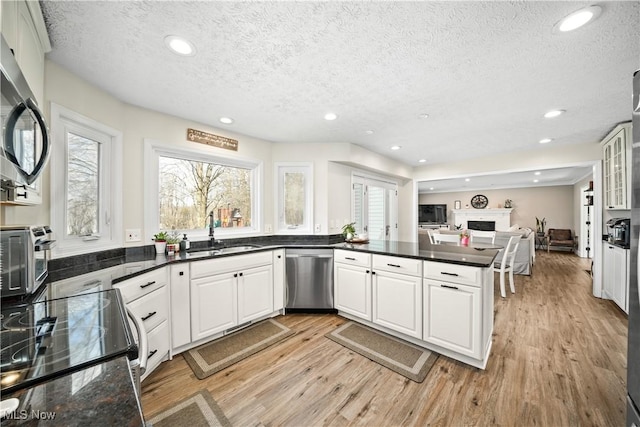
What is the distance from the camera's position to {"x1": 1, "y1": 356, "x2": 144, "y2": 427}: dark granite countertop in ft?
1.44

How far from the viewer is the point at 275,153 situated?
11.5 feet

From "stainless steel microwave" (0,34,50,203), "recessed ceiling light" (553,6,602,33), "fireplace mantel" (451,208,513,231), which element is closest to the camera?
"stainless steel microwave" (0,34,50,203)

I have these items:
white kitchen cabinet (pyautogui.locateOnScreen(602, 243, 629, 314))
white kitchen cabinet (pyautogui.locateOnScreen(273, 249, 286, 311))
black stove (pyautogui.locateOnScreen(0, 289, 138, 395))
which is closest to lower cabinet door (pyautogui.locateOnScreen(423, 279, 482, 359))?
white kitchen cabinet (pyautogui.locateOnScreen(273, 249, 286, 311))

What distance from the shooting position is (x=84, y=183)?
2064mm

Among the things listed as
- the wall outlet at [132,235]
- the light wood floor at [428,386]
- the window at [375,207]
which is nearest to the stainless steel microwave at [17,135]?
the wall outlet at [132,235]

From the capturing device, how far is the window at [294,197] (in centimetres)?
350

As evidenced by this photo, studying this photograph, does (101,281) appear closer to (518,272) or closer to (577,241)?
(518,272)

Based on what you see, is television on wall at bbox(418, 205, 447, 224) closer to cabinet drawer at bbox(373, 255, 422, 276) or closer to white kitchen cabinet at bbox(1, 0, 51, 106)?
cabinet drawer at bbox(373, 255, 422, 276)

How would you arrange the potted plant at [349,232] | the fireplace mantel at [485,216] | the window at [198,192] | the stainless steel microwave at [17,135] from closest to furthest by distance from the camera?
the stainless steel microwave at [17,135]
the window at [198,192]
the potted plant at [349,232]
the fireplace mantel at [485,216]

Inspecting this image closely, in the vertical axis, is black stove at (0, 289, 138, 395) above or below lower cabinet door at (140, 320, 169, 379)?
above

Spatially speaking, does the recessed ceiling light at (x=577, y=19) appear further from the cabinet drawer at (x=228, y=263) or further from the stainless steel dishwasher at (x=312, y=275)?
the cabinet drawer at (x=228, y=263)

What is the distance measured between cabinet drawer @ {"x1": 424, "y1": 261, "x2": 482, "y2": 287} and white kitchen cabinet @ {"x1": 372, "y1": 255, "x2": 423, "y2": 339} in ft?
0.30

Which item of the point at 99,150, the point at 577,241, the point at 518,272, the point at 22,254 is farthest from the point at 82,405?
the point at 577,241

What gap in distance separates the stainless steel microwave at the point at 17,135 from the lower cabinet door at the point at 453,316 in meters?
2.58
